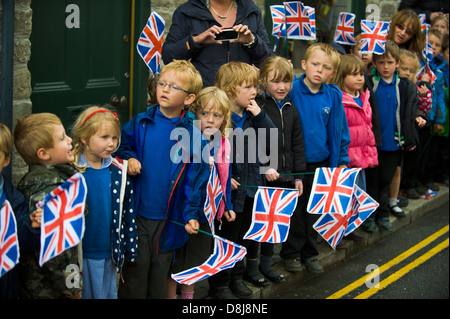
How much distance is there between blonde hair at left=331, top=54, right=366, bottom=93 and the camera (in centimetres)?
639

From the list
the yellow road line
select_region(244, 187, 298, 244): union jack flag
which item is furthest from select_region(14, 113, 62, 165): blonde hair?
the yellow road line

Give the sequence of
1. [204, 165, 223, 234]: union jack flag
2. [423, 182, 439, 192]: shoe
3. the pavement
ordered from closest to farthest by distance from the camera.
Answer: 1. [204, 165, 223, 234]: union jack flag
2. the pavement
3. [423, 182, 439, 192]: shoe

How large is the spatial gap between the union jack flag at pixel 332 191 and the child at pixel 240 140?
47 centimetres

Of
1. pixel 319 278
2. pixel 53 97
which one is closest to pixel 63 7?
pixel 53 97

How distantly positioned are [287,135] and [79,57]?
6.75 ft

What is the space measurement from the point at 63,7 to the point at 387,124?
3.35 m

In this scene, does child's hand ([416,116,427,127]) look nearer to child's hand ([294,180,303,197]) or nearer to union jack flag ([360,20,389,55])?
union jack flag ([360,20,389,55])

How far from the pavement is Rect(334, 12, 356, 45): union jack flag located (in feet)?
Answer: 6.37

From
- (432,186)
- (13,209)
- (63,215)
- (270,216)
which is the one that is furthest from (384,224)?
(13,209)

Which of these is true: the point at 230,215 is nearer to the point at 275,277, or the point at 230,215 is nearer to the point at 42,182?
the point at 275,277

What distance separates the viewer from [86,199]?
4.19 meters

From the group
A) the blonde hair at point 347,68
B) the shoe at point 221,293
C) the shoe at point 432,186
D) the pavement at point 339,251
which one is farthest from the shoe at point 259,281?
the shoe at point 432,186
